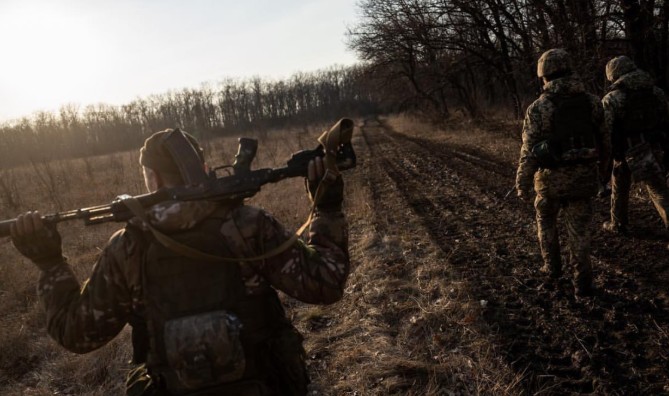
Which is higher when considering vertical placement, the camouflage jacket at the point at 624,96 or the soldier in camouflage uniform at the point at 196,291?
the camouflage jacket at the point at 624,96

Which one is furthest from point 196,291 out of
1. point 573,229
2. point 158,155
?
point 573,229

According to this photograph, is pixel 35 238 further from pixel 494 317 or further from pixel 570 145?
pixel 570 145

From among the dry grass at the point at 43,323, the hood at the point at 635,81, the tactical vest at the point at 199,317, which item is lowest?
the dry grass at the point at 43,323

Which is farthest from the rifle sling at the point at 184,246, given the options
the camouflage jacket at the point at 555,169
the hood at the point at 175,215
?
the camouflage jacket at the point at 555,169

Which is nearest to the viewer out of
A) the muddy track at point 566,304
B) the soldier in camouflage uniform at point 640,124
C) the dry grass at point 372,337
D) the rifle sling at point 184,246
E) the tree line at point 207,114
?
the rifle sling at point 184,246

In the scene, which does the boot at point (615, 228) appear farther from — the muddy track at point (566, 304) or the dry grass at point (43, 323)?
the dry grass at point (43, 323)

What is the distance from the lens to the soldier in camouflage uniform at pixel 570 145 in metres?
4.18

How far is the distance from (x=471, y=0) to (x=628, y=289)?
17.2 meters

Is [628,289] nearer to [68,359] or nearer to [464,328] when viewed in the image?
[464,328]

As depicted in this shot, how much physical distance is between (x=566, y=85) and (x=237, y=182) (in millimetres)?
3485

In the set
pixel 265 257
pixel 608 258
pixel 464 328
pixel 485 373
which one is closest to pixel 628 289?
pixel 608 258

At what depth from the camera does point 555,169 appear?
14.1 ft

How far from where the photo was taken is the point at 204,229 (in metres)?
1.86

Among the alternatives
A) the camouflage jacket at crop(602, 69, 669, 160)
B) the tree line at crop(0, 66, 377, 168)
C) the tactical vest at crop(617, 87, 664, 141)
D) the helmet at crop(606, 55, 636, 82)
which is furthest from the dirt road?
the tree line at crop(0, 66, 377, 168)
